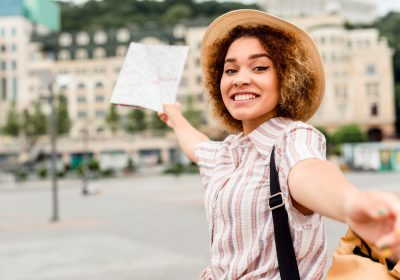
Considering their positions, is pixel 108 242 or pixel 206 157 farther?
pixel 108 242

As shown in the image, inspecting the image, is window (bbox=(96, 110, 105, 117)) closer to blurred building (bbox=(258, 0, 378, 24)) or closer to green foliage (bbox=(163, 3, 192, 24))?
green foliage (bbox=(163, 3, 192, 24))

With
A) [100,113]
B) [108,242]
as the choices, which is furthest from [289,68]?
[100,113]

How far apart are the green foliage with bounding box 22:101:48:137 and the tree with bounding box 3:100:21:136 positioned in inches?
28.3

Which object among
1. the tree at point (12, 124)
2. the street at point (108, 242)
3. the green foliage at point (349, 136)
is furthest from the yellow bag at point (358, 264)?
the tree at point (12, 124)

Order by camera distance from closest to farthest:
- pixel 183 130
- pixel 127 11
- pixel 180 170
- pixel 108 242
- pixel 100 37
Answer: pixel 183 130, pixel 108 242, pixel 180 170, pixel 100 37, pixel 127 11

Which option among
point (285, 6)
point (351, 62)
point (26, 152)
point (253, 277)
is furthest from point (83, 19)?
point (253, 277)

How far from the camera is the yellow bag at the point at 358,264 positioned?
4.60 feet

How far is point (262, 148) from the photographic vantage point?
159 cm

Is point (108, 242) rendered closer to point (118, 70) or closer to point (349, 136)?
point (349, 136)

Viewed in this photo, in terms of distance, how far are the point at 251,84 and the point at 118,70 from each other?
6867cm

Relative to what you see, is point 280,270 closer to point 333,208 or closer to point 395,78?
point 333,208

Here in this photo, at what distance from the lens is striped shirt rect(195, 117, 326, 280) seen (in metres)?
1.42

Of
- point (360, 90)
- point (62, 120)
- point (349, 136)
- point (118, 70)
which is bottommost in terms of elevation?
point (349, 136)

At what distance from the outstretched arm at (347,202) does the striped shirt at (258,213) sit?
86mm
